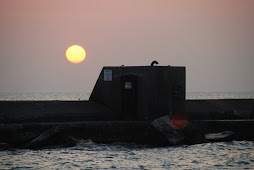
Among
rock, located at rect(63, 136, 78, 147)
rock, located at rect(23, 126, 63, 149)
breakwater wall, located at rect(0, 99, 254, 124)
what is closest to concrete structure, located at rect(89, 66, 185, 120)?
breakwater wall, located at rect(0, 99, 254, 124)

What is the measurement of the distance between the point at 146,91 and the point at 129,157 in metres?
3.96

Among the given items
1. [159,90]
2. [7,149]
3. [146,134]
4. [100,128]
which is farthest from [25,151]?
[159,90]

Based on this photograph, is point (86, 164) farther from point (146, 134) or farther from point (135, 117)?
point (135, 117)

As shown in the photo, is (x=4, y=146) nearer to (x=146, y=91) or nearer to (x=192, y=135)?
(x=146, y=91)

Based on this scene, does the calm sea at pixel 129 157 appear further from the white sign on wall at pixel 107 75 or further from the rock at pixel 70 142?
the white sign on wall at pixel 107 75

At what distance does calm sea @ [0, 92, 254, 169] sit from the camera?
14.2 m

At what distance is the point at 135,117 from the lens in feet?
61.6

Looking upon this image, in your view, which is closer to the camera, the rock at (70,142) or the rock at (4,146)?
the rock at (4,146)

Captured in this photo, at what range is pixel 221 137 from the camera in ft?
59.0

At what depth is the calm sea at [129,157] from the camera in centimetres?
1416

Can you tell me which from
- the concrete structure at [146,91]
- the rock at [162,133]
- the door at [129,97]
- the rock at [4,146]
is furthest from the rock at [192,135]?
the rock at [4,146]

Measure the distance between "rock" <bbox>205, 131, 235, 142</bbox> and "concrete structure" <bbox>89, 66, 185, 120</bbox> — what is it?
5.89 ft

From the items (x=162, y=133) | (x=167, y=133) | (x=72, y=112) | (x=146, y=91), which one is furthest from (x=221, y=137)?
(x=72, y=112)

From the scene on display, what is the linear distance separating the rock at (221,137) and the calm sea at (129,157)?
0.36 metres
